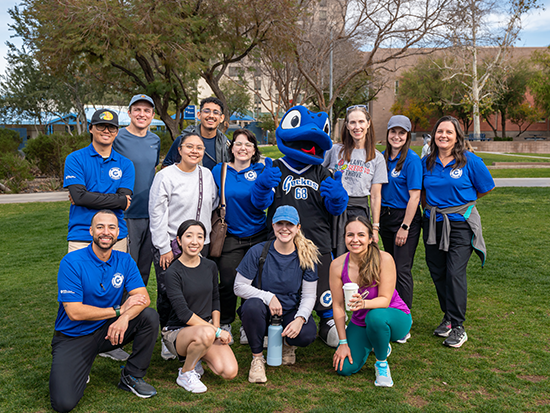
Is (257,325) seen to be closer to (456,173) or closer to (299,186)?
(299,186)

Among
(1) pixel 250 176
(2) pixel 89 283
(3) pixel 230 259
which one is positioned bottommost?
(3) pixel 230 259

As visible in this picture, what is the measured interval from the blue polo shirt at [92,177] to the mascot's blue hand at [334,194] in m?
1.69

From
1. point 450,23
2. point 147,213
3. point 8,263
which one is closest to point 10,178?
point 8,263

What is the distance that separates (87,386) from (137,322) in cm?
67

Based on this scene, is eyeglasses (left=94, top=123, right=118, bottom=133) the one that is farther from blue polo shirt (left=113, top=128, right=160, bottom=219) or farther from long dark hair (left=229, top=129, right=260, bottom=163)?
long dark hair (left=229, top=129, right=260, bottom=163)

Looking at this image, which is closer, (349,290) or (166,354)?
(349,290)

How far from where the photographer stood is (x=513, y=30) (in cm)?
3147

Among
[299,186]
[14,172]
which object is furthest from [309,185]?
[14,172]

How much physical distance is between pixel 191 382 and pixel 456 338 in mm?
2478

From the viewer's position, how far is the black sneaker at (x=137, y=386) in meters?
3.59

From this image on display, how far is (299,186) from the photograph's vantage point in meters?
4.32

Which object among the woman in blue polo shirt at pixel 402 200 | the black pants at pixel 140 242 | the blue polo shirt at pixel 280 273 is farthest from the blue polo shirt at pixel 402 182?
the black pants at pixel 140 242

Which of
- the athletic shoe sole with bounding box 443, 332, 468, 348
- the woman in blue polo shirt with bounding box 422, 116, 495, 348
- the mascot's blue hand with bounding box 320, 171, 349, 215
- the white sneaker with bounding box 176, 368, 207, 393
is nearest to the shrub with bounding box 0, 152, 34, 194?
the white sneaker with bounding box 176, 368, 207, 393

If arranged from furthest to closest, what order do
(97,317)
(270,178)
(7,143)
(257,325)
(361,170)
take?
(7,143), (361,170), (270,178), (257,325), (97,317)
